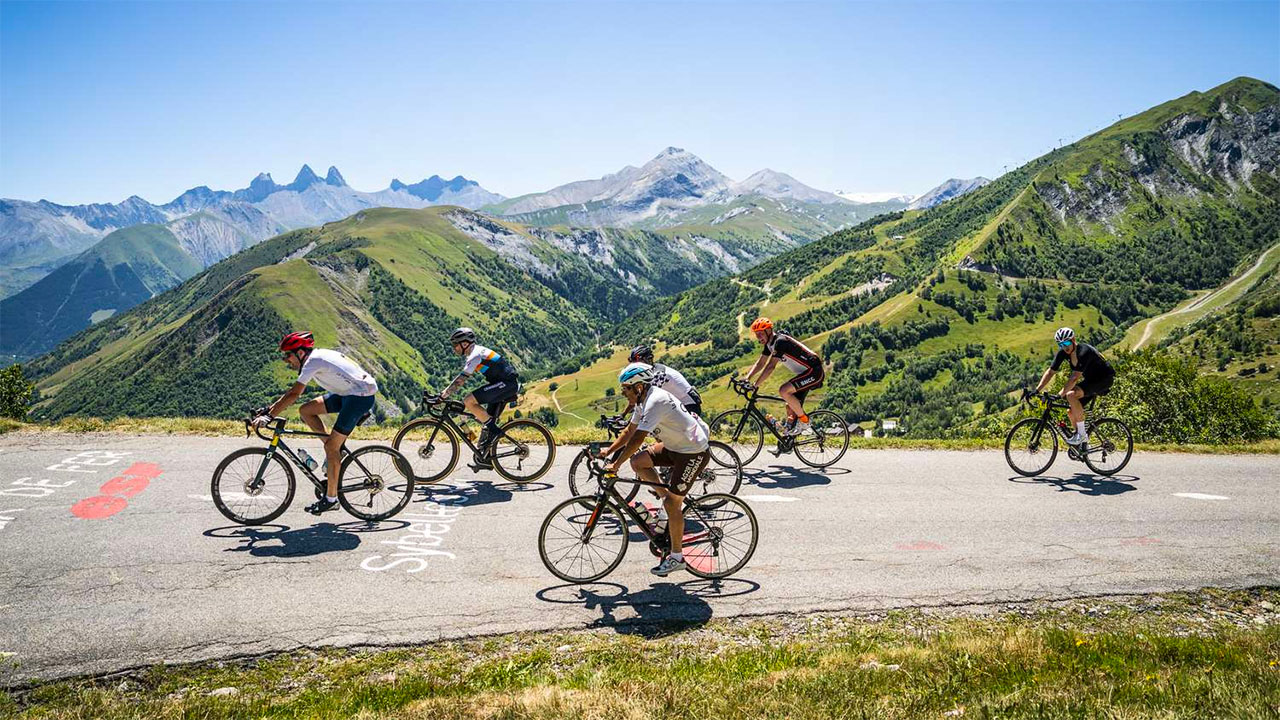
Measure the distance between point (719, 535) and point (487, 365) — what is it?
19.3 ft

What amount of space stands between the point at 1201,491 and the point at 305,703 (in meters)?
15.2

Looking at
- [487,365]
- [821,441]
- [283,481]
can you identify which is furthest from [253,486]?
[821,441]

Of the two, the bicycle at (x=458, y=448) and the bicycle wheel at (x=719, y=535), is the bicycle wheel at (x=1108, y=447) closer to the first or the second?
the bicycle wheel at (x=719, y=535)

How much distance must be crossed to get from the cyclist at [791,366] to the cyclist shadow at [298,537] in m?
7.56

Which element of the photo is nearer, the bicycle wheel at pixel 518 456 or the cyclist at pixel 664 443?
the cyclist at pixel 664 443

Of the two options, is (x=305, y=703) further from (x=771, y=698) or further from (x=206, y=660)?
(x=771, y=698)

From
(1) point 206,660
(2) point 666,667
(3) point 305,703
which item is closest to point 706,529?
(2) point 666,667

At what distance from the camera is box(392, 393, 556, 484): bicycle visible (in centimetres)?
1268

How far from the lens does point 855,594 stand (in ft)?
27.8

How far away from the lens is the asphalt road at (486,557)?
292 inches

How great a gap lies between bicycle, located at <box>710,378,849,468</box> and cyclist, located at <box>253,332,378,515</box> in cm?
719

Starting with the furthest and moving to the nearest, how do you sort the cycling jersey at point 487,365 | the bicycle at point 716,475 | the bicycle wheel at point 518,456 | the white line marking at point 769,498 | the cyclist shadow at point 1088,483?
1. the bicycle wheel at point 518,456
2. the cyclist shadow at point 1088,483
3. the cycling jersey at point 487,365
4. the white line marking at point 769,498
5. the bicycle at point 716,475

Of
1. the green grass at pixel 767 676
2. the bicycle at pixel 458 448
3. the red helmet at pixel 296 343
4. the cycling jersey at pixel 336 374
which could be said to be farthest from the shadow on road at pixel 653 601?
the red helmet at pixel 296 343

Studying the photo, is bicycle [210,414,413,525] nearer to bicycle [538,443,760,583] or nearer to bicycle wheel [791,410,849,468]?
bicycle [538,443,760,583]
